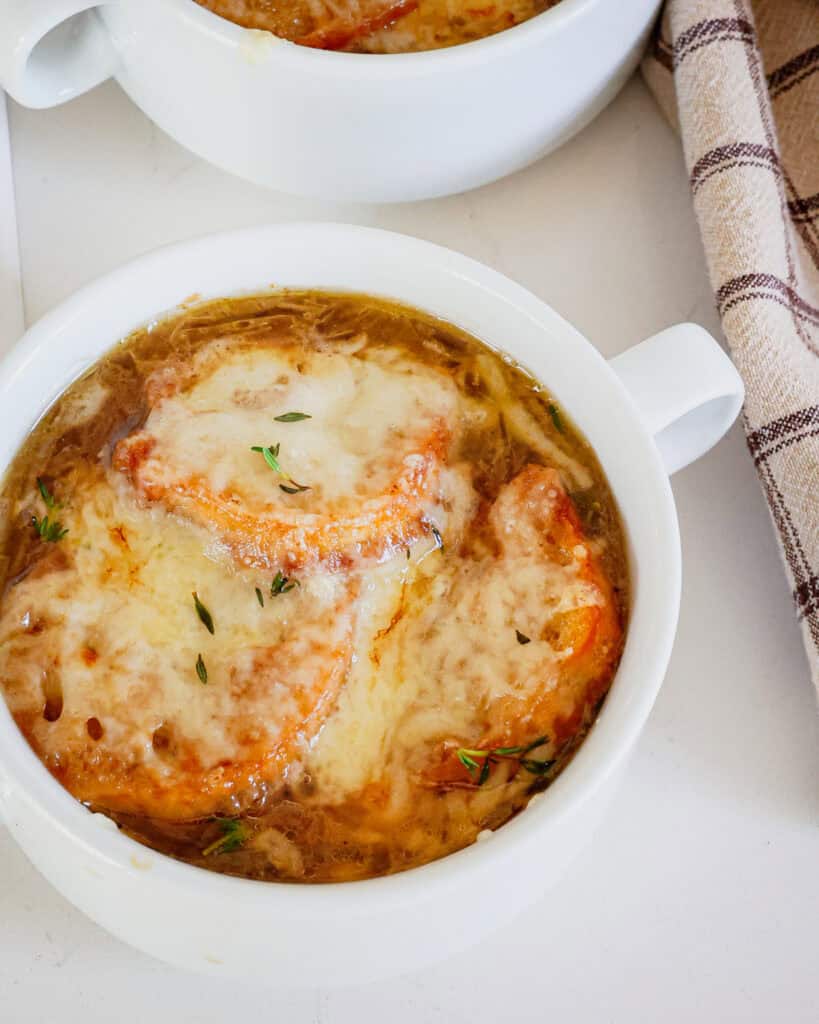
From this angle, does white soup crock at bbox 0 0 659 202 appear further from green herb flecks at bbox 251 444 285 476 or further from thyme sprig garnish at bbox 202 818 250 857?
thyme sprig garnish at bbox 202 818 250 857

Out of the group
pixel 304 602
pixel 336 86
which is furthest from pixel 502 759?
pixel 336 86

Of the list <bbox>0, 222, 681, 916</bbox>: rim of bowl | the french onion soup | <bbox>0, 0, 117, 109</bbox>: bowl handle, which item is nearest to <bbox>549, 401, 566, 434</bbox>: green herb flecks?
the french onion soup

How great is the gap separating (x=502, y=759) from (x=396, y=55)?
91 cm

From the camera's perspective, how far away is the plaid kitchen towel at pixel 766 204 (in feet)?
6.10

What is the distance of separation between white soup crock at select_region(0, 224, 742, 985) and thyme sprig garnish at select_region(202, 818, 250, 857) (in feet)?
0.29

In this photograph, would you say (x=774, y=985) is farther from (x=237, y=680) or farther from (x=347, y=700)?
(x=237, y=680)

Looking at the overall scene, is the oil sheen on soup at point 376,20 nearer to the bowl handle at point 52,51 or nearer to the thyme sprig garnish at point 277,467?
the bowl handle at point 52,51

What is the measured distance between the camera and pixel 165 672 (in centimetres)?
149

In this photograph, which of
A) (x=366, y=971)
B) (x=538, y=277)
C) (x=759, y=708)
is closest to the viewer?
(x=366, y=971)

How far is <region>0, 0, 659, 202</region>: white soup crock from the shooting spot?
5.81 feet

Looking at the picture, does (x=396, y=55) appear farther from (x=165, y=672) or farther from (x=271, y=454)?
(x=165, y=672)

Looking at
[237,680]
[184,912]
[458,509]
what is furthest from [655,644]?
[184,912]

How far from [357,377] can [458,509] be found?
8.5 inches

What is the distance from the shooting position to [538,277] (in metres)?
2.12
